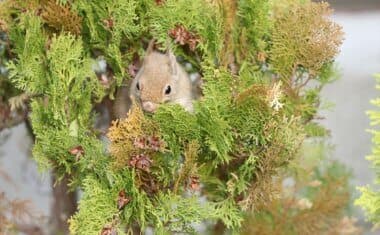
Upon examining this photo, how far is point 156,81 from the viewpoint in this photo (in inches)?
32.8

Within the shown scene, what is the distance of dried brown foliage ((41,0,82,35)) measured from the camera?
0.83 metres

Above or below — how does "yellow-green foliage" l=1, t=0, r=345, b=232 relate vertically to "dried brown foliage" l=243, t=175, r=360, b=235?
above

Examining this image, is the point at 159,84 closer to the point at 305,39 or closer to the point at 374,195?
the point at 305,39

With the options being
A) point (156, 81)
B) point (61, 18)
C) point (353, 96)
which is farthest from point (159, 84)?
point (353, 96)

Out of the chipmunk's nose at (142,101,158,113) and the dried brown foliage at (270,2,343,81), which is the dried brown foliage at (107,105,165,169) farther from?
the dried brown foliage at (270,2,343,81)

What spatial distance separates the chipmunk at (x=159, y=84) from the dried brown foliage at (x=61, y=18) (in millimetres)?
98

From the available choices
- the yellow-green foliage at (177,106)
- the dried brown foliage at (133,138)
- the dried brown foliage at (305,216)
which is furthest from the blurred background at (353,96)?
the dried brown foliage at (133,138)

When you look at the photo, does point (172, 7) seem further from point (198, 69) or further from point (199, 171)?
point (199, 171)

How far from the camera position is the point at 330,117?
156 cm

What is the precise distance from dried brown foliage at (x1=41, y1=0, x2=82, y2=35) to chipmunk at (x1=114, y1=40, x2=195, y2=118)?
98 mm

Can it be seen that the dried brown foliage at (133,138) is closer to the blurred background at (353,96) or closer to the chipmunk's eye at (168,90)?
the chipmunk's eye at (168,90)

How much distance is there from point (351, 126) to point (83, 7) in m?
0.89

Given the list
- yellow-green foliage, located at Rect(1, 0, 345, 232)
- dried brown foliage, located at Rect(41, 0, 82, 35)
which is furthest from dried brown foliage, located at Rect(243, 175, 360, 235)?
dried brown foliage, located at Rect(41, 0, 82, 35)

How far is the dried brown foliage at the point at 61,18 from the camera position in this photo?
2.74 feet
